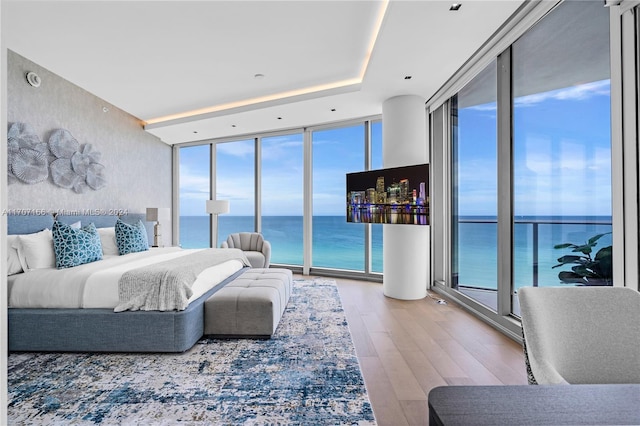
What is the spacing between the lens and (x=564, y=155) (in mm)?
2518

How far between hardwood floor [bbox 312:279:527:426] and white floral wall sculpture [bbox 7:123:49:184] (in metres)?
3.96

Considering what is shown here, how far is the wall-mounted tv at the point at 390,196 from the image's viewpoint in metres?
3.89

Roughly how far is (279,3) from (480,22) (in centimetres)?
175

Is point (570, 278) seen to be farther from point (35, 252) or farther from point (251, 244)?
point (35, 252)

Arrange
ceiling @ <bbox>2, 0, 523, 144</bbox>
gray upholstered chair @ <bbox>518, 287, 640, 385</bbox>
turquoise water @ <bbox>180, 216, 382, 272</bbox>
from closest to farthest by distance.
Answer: gray upholstered chair @ <bbox>518, 287, 640, 385</bbox>
ceiling @ <bbox>2, 0, 523, 144</bbox>
turquoise water @ <bbox>180, 216, 382, 272</bbox>

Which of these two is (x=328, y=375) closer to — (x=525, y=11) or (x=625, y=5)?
(x=625, y=5)

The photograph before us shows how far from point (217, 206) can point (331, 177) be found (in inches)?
92.9

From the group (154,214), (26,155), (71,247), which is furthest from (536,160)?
(154,214)

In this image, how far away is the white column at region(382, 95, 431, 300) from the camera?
168 inches

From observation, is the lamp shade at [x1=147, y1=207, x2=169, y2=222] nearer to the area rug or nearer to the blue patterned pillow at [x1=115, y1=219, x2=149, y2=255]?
the blue patterned pillow at [x1=115, y1=219, x2=149, y2=255]

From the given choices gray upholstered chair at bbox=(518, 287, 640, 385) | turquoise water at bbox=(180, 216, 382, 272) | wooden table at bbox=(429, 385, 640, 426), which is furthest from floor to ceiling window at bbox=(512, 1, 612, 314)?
turquoise water at bbox=(180, 216, 382, 272)

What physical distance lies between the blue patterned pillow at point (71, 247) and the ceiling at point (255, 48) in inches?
72.1

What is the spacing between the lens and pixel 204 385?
208 cm

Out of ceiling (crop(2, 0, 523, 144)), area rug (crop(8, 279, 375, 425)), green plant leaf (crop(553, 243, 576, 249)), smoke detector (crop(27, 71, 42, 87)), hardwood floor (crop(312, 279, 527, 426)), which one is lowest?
hardwood floor (crop(312, 279, 527, 426))
